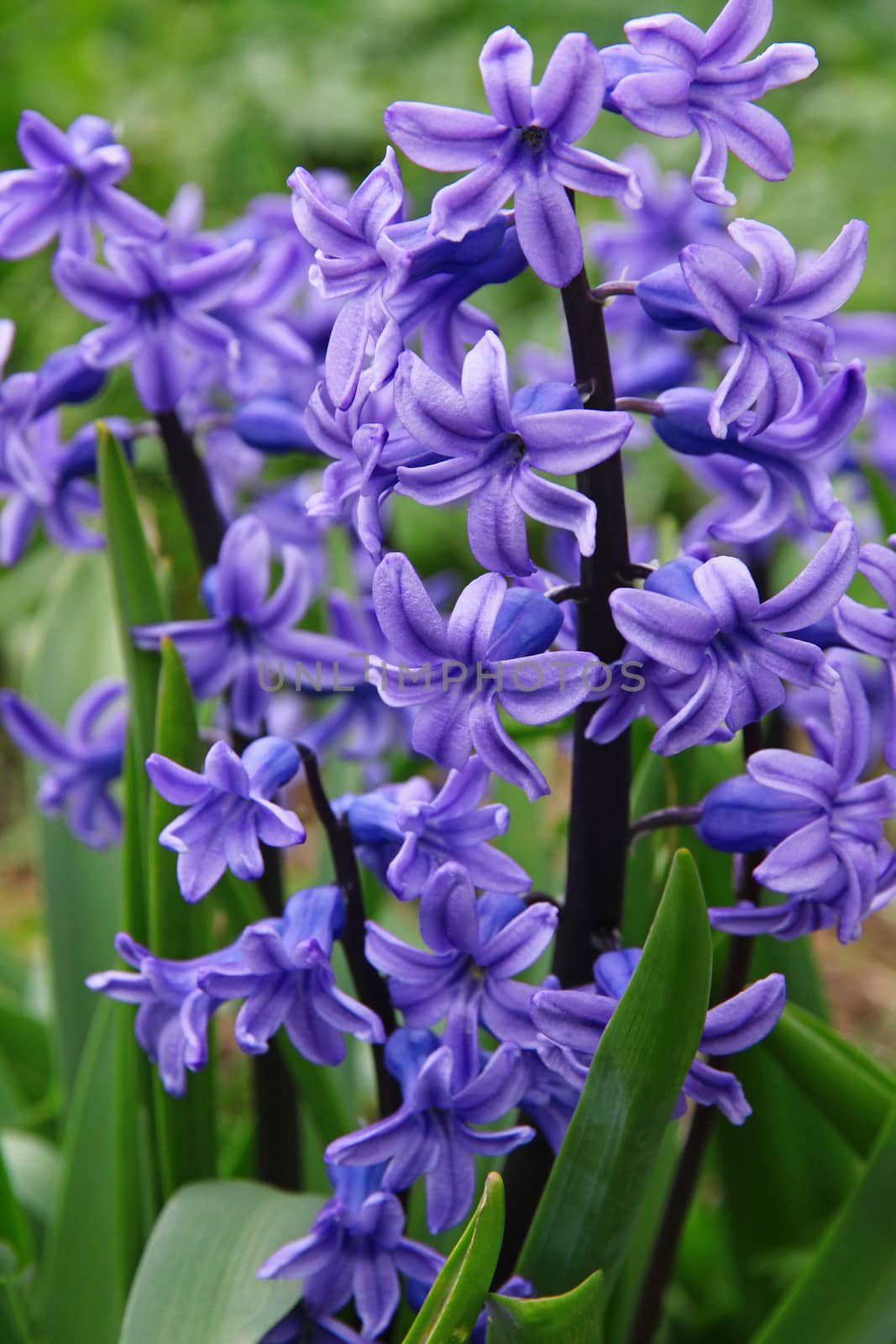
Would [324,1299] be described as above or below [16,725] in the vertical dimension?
below

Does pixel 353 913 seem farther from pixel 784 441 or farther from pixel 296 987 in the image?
pixel 784 441

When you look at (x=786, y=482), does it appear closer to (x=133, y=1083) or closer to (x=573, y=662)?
(x=573, y=662)

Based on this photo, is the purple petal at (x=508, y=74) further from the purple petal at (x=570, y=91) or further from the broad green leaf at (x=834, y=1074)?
the broad green leaf at (x=834, y=1074)

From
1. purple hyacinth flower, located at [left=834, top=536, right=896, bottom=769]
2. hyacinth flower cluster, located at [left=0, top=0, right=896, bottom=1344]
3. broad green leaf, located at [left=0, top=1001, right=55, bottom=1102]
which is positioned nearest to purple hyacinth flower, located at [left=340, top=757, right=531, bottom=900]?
hyacinth flower cluster, located at [left=0, top=0, right=896, bottom=1344]

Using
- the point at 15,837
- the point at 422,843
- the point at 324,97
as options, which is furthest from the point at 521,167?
the point at 324,97

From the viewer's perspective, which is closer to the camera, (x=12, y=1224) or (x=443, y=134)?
(x=443, y=134)

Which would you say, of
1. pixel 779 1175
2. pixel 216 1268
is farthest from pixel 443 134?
pixel 779 1175

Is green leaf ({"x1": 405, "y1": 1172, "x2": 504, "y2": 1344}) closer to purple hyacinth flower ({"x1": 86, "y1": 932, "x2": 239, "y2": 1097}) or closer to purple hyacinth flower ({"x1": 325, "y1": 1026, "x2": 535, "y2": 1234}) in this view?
purple hyacinth flower ({"x1": 325, "y1": 1026, "x2": 535, "y2": 1234})

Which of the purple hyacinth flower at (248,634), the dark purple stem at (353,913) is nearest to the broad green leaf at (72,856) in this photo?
the purple hyacinth flower at (248,634)
